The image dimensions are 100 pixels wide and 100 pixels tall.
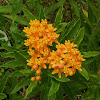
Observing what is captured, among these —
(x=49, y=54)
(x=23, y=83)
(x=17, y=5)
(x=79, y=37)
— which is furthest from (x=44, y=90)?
(x=17, y=5)

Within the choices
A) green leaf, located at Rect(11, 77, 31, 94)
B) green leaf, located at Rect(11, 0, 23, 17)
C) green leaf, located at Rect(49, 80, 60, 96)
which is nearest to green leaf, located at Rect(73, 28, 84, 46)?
green leaf, located at Rect(49, 80, 60, 96)

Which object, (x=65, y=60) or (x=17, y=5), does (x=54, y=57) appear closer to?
(x=65, y=60)

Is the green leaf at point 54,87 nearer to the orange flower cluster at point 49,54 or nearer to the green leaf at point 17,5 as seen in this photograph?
the orange flower cluster at point 49,54

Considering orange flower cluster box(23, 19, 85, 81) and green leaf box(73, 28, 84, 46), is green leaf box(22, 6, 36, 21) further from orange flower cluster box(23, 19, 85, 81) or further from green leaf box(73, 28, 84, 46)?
green leaf box(73, 28, 84, 46)

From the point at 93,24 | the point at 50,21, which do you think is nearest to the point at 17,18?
the point at 50,21

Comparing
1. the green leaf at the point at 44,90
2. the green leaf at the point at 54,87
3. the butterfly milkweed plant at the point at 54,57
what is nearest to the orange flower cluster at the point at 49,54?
the butterfly milkweed plant at the point at 54,57

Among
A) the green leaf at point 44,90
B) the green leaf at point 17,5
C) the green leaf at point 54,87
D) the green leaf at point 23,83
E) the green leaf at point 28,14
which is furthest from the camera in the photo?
the green leaf at point 17,5

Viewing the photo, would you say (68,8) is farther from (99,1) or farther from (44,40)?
(44,40)

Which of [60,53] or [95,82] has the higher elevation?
[60,53]

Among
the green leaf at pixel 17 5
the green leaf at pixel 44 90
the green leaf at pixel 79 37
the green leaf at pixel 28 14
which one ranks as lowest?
the green leaf at pixel 44 90
